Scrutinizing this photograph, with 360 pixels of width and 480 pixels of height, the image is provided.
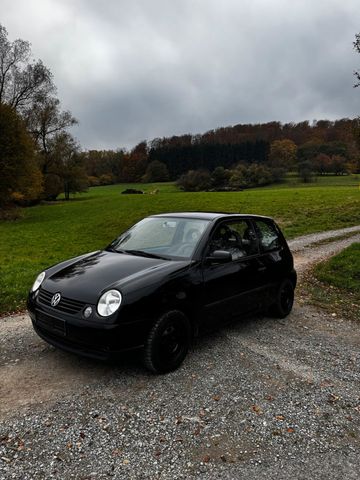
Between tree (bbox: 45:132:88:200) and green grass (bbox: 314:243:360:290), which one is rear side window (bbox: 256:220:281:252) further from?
tree (bbox: 45:132:88:200)

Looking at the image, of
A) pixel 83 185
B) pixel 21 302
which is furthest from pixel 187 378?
pixel 83 185

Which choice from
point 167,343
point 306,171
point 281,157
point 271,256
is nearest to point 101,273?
point 167,343

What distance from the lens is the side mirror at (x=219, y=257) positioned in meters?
4.53

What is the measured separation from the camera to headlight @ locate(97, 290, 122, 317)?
368cm

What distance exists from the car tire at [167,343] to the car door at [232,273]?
0.47 meters

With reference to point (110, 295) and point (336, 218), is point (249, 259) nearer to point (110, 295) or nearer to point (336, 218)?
point (110, 295)

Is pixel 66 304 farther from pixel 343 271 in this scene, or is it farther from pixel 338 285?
pixel 343 271

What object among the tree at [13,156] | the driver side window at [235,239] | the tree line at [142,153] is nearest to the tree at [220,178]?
the tree line at [142,153]

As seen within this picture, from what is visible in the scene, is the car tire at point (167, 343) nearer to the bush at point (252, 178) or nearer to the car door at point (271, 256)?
the car door at point (271, 256)

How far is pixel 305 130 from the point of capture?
302 feet

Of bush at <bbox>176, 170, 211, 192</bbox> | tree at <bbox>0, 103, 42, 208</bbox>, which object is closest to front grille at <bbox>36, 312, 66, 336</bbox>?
tree at <bbox>0, 103, 42, 208</bbox>

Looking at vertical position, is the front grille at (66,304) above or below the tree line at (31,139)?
below

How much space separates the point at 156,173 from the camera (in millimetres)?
89375

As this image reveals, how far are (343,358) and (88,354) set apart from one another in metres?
3.29
